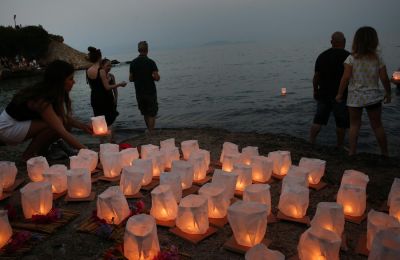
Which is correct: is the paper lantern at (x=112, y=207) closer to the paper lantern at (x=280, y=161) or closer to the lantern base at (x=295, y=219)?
the lantern base at (x=295, y=219)

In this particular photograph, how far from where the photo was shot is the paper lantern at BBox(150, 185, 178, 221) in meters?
3.26

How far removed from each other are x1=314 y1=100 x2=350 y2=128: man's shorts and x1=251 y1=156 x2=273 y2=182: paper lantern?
2437mm

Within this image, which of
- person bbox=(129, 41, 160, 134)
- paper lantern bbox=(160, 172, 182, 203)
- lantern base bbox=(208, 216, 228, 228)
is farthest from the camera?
person bbox=(129, 41, 160, 134)

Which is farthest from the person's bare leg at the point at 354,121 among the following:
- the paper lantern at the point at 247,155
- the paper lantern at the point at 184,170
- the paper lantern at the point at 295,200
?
the paper lantern at the point at 184,170

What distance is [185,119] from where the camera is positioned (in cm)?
1479

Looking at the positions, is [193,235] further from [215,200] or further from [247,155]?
[247,155]

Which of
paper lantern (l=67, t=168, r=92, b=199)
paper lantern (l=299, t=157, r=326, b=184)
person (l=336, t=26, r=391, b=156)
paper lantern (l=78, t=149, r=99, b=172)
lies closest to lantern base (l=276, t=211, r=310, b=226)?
paper lantern (l=299, t=157, r=326, b=184)

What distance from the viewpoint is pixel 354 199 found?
3.36m

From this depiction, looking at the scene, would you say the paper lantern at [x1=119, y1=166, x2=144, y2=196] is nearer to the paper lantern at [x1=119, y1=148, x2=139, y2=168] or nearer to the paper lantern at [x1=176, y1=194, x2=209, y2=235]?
the paper lantern at [x1=119, y1=148, x2=139, y2=168]

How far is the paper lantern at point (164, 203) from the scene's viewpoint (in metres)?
3.26

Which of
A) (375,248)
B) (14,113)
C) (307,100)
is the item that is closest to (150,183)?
(14,113)

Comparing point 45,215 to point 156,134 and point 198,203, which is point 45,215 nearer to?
point 198,203

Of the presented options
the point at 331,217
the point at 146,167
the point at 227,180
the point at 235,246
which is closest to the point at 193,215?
the point at 235,246

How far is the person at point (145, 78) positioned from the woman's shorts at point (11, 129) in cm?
299
